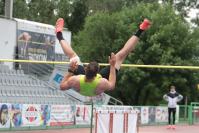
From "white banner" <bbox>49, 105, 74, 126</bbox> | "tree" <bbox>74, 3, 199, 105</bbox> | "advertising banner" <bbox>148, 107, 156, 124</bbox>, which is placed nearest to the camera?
"white banner" <bbox>49, 105, 74, 126</bbox>

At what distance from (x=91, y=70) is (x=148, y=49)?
86.4 ft

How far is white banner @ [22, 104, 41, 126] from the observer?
2008cm

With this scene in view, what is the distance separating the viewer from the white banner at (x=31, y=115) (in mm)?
20078

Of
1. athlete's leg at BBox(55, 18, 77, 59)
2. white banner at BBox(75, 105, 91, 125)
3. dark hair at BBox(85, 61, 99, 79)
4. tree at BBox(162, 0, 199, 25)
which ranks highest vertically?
tree at BBox(162, 0, 199, 25)

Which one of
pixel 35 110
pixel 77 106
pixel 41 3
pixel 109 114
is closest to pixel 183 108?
pixel 77 106

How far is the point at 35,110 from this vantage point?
67.2 ft

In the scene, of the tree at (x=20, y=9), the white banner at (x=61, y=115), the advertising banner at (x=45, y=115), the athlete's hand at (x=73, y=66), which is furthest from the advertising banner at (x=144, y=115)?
the tree at (x=20, y=9)

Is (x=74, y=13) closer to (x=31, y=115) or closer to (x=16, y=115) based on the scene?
(x=31, y=115)

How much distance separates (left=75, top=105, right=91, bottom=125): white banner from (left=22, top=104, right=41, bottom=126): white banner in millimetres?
2296

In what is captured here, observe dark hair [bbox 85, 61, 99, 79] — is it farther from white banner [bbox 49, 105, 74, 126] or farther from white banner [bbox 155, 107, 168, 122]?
white banner [bbox 155, 107, 168, 122]

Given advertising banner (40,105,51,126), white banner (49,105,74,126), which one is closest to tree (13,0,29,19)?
white banner (49,105,74,126)

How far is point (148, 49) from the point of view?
1352 inches

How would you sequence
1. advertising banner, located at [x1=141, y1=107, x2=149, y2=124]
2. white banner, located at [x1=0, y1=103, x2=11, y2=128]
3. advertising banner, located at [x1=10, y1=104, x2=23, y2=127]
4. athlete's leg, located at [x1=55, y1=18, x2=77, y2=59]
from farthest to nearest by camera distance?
advertising banner, located at [x1=141, y1=107, x2=149, y2=124], advertising banner, located at [x1=10, y1=104, x2=23, y2=127], white banner, located at [x1=0, y1=103, x2=11, y2=128], athlete's leg, located at [x1=55, y1=18, x2=77, y2=59]

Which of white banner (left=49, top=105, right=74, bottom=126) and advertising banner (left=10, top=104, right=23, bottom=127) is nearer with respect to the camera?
advertising banner (left=10, top=104, right=23, bottom=127)
